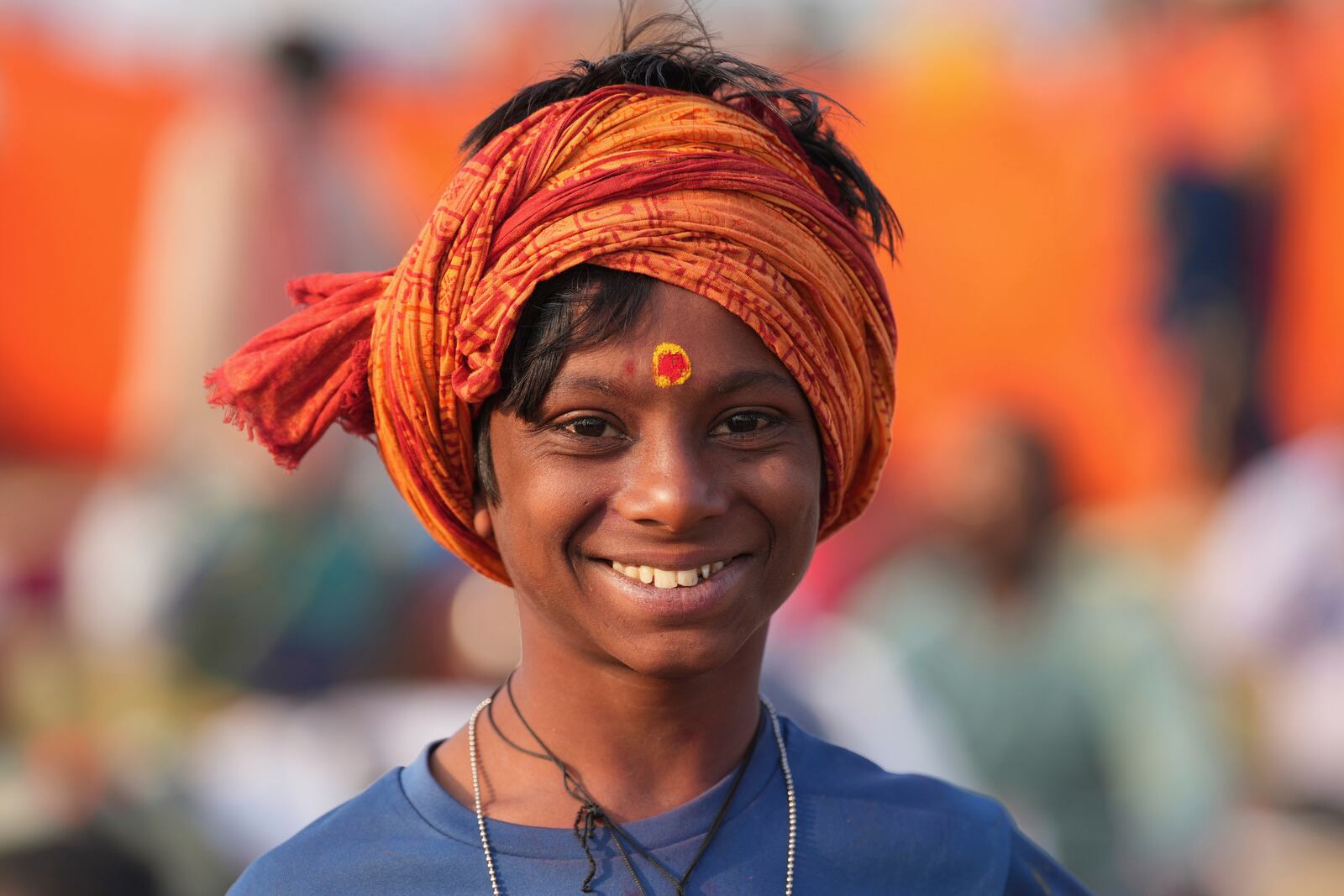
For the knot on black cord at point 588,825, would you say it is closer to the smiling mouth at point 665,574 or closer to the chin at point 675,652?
the chin at point 675,652

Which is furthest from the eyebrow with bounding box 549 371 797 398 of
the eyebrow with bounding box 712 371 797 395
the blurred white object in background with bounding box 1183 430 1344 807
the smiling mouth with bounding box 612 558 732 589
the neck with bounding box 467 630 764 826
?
the blurred white object in background with bounding box 1183 430 1344 807

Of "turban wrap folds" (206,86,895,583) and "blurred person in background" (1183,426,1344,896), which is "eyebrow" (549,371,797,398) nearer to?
"turban wrap folds" (206,86,895,583)

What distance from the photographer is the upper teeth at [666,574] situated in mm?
1785

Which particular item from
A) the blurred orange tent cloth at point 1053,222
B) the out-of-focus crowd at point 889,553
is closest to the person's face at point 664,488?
the out-of-focus crowd at point 889,553

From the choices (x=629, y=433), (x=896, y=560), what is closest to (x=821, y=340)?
(x=629, y=433)

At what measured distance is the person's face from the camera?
5.75 ft

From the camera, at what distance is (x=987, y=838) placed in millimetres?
2018

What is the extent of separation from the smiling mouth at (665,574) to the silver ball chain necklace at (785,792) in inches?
13.7

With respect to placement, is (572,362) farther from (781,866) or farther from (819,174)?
(781,866)

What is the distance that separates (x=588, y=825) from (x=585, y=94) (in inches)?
36.3

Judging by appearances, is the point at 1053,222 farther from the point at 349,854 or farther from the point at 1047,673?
the point at 349,854

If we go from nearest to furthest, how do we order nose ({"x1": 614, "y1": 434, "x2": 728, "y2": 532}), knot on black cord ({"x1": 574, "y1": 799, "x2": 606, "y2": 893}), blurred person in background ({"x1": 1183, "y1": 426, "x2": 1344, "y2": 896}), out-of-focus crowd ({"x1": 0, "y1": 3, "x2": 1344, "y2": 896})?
1. nose ({"x1": 614, "y1": 434, "x2": 728, "y2": 532})
2. knot on black cord ({"x1": 574, "y1": 799, "x2": 606, "y2": 893})
3. out-of-focus crowd ({"x1": 0, "y1": 3, "x2": 1344, "y2": 896})
4. blurred person in background ({"x1": 1183, "y1": 426, "x2": 1344, "y2": 896})

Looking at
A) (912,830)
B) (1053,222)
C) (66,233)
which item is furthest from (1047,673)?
(66,233)

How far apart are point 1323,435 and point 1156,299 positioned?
3.06 feet
